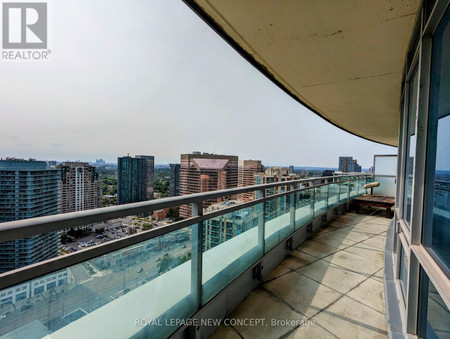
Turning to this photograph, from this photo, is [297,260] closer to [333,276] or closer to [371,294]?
[333,276]

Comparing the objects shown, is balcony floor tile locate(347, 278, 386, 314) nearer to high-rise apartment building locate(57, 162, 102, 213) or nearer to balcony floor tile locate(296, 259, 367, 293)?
balcony floor tile locate(296, 259, 367, 293)

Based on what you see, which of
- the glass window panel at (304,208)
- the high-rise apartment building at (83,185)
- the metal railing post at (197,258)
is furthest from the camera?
the high-rise apartment building at (83,185)

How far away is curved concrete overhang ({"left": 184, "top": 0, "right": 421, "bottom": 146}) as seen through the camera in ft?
4.72

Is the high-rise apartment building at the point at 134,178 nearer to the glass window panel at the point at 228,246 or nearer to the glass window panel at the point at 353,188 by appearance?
the glass window panel at the point at 228,246

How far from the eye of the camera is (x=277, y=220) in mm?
3043

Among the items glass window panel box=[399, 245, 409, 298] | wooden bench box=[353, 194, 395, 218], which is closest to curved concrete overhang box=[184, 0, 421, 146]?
glass window panel box=[399, 245, 409, 298]

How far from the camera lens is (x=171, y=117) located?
2838cm

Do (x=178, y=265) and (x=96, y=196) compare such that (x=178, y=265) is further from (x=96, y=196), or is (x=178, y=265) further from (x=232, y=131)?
(x=232, y=131)

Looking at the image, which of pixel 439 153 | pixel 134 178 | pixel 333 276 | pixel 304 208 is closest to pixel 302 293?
pixel 333 276

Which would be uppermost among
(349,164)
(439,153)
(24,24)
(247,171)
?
(24,24)

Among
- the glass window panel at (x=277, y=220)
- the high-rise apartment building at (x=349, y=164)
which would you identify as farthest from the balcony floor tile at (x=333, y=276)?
the high-rise apartment building at (x=349, y=164)

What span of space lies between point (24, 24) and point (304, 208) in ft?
20.0

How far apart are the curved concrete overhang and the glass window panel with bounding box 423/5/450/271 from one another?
44 cm

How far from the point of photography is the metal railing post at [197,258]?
1666 mm
